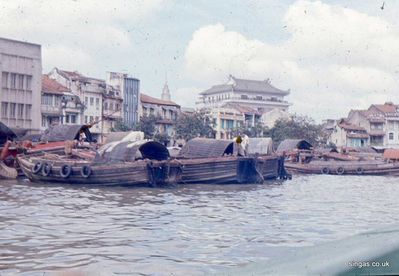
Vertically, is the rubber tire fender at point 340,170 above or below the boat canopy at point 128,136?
below

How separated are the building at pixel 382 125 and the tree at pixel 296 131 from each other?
6849mm

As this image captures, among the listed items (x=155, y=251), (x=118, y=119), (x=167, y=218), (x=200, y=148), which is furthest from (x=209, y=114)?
(x=155, y=251)

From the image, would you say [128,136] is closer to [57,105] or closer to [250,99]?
[57,105]

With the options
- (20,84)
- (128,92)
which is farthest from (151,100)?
(20,84)

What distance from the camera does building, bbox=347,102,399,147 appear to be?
59.8m

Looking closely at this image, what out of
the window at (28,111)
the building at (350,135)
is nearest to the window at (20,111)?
the window at (28,111)

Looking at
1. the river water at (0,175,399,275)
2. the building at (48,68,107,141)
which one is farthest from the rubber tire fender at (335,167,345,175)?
the building at (48,68,107,141)

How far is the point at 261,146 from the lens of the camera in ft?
105

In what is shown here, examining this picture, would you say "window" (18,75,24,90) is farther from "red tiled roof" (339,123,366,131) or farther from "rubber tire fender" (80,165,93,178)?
"red tiled roof" (339,123,366,131)

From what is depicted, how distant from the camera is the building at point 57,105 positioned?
4144cm

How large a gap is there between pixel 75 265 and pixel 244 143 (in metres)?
25.0

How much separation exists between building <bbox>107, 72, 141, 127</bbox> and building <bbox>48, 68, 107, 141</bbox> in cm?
275

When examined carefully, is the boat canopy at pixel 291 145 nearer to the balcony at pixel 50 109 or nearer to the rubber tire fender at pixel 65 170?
the balcony at pixel 50 109

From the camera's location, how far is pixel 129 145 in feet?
70.7
